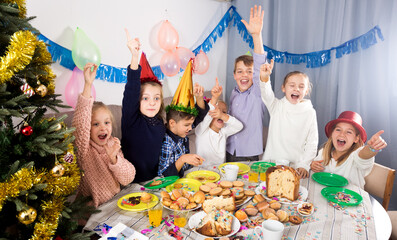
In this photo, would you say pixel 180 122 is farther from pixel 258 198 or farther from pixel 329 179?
pixel 329 179

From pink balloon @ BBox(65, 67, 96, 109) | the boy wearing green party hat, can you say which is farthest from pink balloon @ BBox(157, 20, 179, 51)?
the boy wearing green party hat

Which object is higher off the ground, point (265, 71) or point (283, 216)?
point (265, 71)

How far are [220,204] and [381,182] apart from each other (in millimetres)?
1212

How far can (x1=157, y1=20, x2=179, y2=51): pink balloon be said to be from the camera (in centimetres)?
326

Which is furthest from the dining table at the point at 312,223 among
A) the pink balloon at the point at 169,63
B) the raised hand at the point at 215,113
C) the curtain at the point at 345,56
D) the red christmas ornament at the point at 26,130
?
the pink balloon at the point at 169,63

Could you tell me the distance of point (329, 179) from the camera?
1.78m

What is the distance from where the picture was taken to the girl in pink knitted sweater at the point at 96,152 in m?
1.48

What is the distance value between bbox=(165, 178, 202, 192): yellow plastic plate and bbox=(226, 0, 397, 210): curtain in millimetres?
2252

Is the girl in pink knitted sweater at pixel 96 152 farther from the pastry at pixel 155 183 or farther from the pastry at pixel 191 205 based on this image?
the pastry at pixel 191 205

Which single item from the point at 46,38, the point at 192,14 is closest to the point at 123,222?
the point at 46,38

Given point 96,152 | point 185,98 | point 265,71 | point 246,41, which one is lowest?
point 96,152

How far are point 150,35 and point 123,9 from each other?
1.41 feet

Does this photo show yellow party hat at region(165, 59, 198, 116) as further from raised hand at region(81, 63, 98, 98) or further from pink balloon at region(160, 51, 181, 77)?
pink balloon at region(160, 51, 181, 77)

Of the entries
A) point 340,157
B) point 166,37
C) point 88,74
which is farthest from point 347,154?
point 166,37
